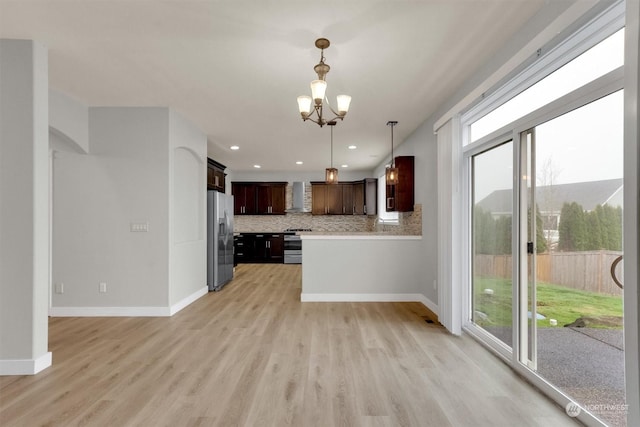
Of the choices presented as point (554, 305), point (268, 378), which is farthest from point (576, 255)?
point (268, 378)

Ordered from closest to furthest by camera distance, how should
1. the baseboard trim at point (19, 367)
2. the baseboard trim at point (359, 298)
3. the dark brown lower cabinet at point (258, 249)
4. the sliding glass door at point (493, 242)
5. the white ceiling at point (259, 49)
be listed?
the white ceiling at point (259, 49) < the baseboard trim at point (19, 367) < the sliding glass door at point (493, 242) < the baseboard trim at point (359, 298) < the dark brown lower cabinet at point (258, 249)

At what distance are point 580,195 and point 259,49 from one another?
8.35 feet

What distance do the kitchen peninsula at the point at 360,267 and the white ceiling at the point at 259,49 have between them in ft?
6.10

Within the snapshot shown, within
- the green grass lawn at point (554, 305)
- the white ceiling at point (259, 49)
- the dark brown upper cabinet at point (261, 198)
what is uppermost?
the white ceiling at point (259, 49)

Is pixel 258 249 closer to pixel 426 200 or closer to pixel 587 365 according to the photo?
pixel 426 200

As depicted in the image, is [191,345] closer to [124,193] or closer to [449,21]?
[124,193]

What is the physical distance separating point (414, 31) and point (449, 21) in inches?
9.6

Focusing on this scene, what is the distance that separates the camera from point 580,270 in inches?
78.9

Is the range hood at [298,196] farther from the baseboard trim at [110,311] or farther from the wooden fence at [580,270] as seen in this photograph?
the wooden fence at [580,270]

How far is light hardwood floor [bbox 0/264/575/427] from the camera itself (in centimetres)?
200

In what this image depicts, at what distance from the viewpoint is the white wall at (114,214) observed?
13.3 feet

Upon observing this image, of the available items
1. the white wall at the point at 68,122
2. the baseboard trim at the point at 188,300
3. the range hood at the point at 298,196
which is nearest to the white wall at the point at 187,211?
the baseboard trim at the point at 188,300

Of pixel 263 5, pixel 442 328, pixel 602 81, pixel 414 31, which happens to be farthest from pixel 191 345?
pixel 602 81

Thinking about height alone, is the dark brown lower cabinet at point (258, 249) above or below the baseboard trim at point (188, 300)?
above
